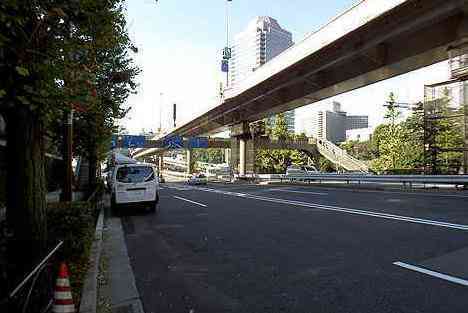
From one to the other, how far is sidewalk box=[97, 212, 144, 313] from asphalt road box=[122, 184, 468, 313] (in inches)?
6.1

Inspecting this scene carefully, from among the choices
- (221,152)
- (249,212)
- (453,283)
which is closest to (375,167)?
(249,212)

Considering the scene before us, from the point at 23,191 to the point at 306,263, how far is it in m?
4.40

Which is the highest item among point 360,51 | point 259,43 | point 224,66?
point 259,43

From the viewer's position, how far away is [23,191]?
18.6 feet

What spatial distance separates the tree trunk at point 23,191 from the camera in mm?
5547

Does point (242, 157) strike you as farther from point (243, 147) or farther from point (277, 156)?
point (277, 156)

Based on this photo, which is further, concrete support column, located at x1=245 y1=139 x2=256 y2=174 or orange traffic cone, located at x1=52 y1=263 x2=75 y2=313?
concrete support column, located at x1=245 y1=139 x2=256 y2=174

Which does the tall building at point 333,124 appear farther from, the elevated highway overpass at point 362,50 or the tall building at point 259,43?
the elevated highway overpass at point 362,50

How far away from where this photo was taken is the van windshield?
15805 mm

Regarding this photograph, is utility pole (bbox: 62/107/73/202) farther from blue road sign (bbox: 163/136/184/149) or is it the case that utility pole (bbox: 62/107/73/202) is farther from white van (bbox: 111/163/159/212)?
blue road sign (bbox: 163/136/184/149)

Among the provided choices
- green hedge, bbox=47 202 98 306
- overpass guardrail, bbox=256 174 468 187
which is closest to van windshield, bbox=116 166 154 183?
green hedge, bbox=47 202 98 306

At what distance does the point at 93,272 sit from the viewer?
6.44 meters

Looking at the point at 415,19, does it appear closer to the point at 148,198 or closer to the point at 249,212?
the point at 249,212

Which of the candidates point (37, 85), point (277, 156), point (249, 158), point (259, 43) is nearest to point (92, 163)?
point (37, 85)
